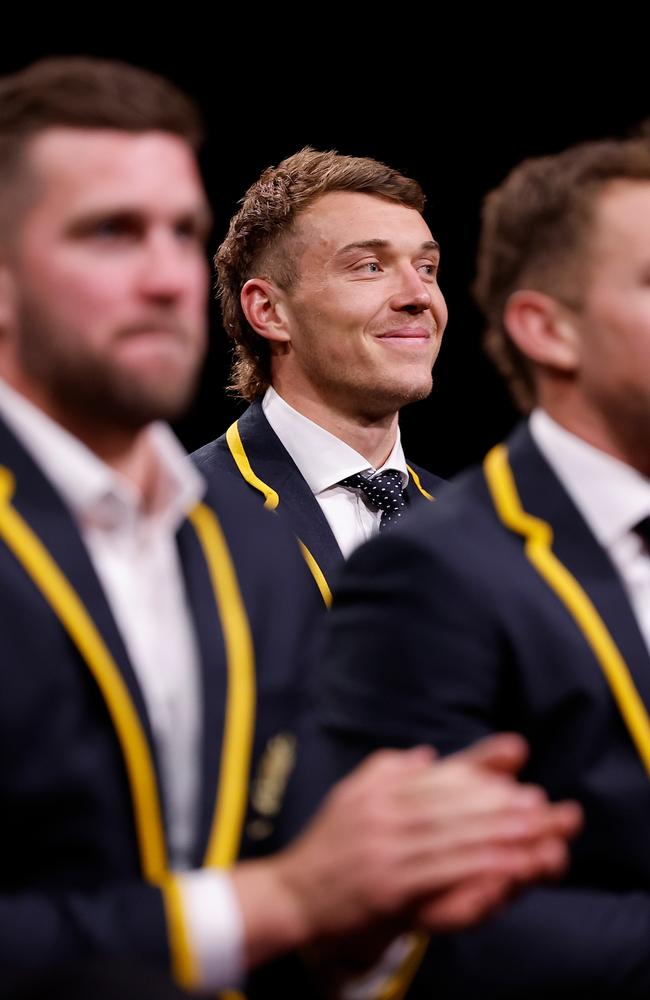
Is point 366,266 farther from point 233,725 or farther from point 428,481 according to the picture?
point 233,725

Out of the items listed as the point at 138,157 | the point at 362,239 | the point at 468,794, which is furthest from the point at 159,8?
the point at 468,794

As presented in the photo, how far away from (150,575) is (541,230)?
624mm

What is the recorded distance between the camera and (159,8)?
133 inches

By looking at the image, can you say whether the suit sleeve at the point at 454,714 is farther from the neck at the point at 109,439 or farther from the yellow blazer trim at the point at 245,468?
the yellow blazer trim at the point at 245,468

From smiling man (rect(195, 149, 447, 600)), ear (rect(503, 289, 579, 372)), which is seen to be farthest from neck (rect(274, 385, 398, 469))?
ear (rect(503, 289, 579, 372))

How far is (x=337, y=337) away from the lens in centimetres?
285

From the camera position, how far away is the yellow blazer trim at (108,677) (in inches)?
46.4

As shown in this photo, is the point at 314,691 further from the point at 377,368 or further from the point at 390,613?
the point at 377,368

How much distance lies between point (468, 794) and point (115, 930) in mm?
300

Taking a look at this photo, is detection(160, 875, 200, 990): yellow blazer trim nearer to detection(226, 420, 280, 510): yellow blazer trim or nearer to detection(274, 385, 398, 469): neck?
detection(226, 420, 280, 510): yellow blazer trim

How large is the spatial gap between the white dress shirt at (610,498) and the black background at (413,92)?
2.24 m

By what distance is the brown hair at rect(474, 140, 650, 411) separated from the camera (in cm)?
156

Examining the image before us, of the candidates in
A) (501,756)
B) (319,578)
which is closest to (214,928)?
(501,756)

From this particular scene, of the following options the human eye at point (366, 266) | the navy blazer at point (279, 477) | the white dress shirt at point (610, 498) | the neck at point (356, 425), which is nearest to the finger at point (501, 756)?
the white dress shirt at point (610, 498)
